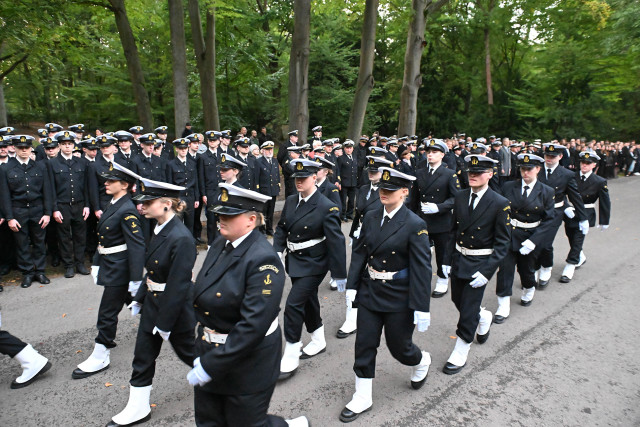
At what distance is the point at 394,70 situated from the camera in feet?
87.5

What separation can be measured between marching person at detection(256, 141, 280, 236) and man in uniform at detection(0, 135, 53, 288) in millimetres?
4943

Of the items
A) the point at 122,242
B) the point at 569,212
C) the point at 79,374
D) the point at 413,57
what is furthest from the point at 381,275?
the point at 413,57

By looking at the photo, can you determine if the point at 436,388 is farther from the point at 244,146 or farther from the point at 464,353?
the point at 244,146

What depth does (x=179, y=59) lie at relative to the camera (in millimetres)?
14977

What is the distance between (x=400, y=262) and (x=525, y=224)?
326cm

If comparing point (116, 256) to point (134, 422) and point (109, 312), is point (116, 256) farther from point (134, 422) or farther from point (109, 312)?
point (134, 422)

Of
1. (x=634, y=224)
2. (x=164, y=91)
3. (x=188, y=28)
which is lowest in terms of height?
(x=634, y=224)

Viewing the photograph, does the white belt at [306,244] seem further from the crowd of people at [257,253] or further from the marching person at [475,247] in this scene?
the marching person at [475,247]

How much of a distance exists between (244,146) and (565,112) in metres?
25.1

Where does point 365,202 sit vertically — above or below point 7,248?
above

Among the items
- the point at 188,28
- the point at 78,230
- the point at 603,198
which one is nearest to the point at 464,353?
the point at 603,198

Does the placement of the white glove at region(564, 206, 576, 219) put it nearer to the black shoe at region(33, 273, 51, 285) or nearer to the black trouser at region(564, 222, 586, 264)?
the black trouser at region(564, 222, 586, 264)

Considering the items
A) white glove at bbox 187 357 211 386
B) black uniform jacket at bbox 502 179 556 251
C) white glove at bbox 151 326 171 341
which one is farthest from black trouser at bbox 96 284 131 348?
black uniform jacket at bbox 502 179 556 251

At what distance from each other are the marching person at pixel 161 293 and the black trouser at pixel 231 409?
Answer: 0.90 meters
